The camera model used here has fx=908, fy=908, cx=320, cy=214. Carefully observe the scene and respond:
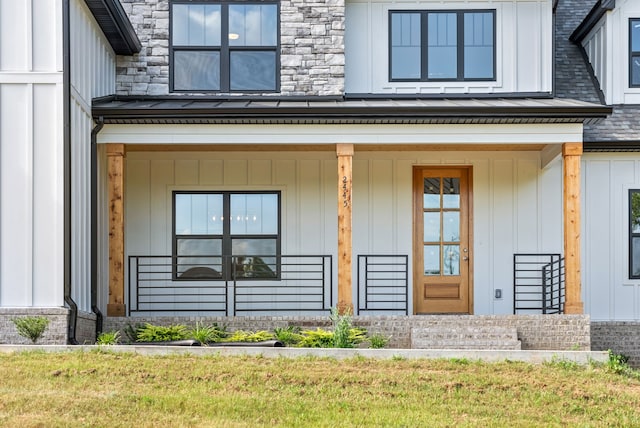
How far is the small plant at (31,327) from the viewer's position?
35.0ft

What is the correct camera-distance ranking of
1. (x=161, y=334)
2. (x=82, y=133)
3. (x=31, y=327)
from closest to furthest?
(x=31, y=327), (x=161, y=334), (x=82, y=133)

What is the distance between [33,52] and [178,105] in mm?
2638

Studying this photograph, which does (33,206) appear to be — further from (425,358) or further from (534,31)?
(534,31)

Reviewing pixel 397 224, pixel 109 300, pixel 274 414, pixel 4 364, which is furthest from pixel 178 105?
pixel 274 414

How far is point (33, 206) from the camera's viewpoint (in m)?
11.2

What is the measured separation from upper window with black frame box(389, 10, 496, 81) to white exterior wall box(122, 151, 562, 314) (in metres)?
1.36

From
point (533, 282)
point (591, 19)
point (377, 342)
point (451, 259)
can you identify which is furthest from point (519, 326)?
point (591, 19)

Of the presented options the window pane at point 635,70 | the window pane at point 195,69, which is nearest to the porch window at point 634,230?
the window pane at point 635,70

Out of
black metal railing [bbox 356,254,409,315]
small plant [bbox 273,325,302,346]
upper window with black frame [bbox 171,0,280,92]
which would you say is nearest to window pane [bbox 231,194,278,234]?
black metal railing [bbox 356,254,409,315]

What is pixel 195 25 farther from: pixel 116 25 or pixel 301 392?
pixel 301 392

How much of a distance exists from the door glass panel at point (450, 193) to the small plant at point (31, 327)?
6954 millimetres

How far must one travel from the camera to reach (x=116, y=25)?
42.9ft

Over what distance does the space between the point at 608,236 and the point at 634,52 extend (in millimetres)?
3277

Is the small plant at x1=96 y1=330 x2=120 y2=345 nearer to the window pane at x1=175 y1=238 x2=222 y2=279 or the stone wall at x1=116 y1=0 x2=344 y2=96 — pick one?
the window pane at x1=175 y1=238 x2=222 y2=279
